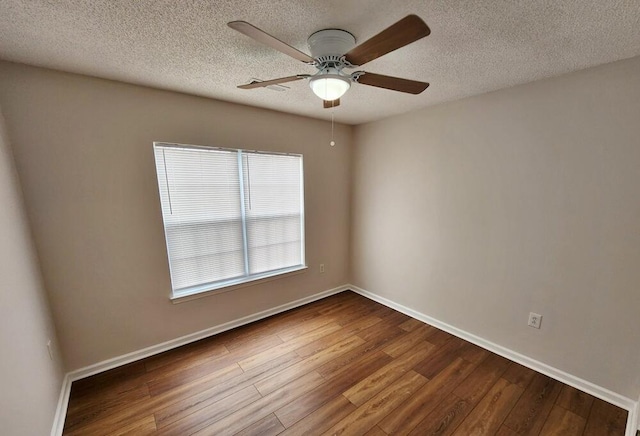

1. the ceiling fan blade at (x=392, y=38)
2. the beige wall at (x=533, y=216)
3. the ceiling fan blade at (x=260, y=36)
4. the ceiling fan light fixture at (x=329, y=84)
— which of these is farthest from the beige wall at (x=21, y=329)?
the beige wall at (x=533, y=216)

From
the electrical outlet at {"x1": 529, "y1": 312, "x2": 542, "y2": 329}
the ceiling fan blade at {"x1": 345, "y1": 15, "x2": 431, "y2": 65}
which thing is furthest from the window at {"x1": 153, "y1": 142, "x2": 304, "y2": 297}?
the electrical outlet at {"x1": 529, "y1": 312, "x2": 542, "y2": 329}

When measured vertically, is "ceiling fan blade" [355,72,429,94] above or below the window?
above

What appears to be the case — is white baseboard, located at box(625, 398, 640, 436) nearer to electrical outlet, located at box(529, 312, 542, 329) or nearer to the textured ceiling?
electrical outlet, located at box(529, 312, 542, 329)

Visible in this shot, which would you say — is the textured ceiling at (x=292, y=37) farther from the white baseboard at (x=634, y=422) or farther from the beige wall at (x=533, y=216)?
the white baseboard at (x=634, y=422)

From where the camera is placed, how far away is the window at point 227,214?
7.24ft

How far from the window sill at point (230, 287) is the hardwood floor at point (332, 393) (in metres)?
0.46

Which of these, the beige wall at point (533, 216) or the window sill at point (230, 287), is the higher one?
the beige wall at point (533, 216)

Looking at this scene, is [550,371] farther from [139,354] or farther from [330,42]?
[139,354]

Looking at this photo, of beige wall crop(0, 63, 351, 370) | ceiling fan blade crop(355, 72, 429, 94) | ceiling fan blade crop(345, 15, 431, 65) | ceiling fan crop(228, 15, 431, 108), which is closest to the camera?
ceiling fan blade crop(345, 15, 431, 65)

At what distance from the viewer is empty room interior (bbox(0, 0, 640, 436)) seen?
1268 mm

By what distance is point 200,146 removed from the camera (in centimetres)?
224

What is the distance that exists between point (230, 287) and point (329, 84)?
6.84 feet

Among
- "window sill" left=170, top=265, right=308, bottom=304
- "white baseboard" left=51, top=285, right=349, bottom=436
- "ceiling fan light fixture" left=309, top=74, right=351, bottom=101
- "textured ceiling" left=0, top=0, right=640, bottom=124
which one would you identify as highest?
"textured ceiling" left=0, top=0, right=640, bottom=124

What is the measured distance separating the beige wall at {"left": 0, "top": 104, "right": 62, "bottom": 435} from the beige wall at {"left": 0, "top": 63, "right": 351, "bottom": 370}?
145 mm
